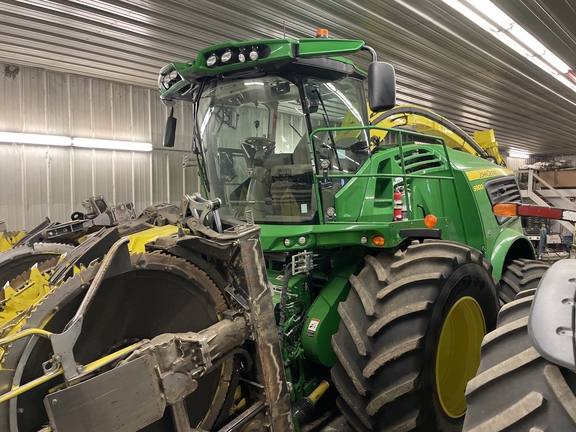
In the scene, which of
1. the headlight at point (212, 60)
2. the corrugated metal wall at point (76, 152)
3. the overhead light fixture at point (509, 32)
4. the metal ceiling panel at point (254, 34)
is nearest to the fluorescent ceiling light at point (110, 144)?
the corrugated metal wall at point (76, 152)

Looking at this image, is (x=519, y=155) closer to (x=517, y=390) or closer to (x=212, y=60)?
(x=212, y=60)

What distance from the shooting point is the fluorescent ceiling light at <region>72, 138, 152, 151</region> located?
8.54m

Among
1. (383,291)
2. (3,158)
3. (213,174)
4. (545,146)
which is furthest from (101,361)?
(545,146)

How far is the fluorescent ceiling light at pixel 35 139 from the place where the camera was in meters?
7.66

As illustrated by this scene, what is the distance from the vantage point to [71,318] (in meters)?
1.76

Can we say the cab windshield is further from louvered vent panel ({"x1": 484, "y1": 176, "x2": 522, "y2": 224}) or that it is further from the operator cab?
louvered vent panel ({"x1": 484, "y1": 176, "x2": 522, "y2": 224})

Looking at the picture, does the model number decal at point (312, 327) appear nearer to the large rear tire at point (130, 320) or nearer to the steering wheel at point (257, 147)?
the large rear tire at point (130, 320)

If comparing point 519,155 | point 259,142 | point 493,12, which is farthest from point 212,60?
point 519,155

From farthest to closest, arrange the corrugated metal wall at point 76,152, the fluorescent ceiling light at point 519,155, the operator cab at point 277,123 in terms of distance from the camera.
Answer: the fluorescent ceiling light at point 519,155 < the corrugated metal wall at point 76,152 < the operator cab at point 277,123

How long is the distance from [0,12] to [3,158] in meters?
2.78

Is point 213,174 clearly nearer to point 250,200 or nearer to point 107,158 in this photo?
point 250,200

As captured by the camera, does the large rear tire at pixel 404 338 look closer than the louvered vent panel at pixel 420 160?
Yes

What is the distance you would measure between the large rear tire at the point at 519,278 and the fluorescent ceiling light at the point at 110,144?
7689 millimetres

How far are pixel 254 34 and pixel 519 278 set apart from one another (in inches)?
212
